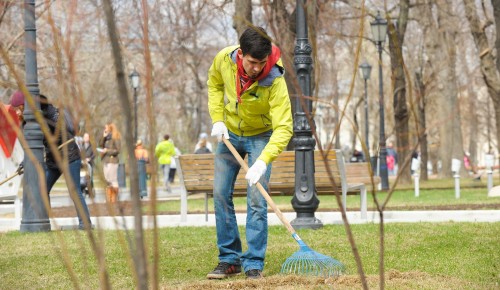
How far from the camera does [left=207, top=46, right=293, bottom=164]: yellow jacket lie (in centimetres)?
634

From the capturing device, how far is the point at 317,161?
37.4 feet

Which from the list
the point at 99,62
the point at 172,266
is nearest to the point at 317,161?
the point at 172,266

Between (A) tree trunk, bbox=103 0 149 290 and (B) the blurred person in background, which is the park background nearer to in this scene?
(B) the blurred person in background

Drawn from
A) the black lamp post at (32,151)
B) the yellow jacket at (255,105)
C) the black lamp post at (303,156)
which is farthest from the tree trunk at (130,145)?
the black lamp post at (32,151)

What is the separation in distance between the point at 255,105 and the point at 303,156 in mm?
4213

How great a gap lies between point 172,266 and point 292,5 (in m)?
17.8

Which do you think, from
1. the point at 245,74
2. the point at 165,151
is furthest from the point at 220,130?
the point at 165,151

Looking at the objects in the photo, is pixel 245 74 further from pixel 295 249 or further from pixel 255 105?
pixel 295 249

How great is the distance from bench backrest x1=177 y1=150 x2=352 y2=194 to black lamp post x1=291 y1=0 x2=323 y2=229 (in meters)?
0.54

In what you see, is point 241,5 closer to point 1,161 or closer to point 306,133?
point 1,161

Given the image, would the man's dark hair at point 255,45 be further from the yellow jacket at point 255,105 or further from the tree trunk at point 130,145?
the tree trunk at point 130,145

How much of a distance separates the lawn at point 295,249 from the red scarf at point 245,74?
1.13 m

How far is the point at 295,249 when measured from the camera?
8.25 meters

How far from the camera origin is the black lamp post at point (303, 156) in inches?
Answer: 417
